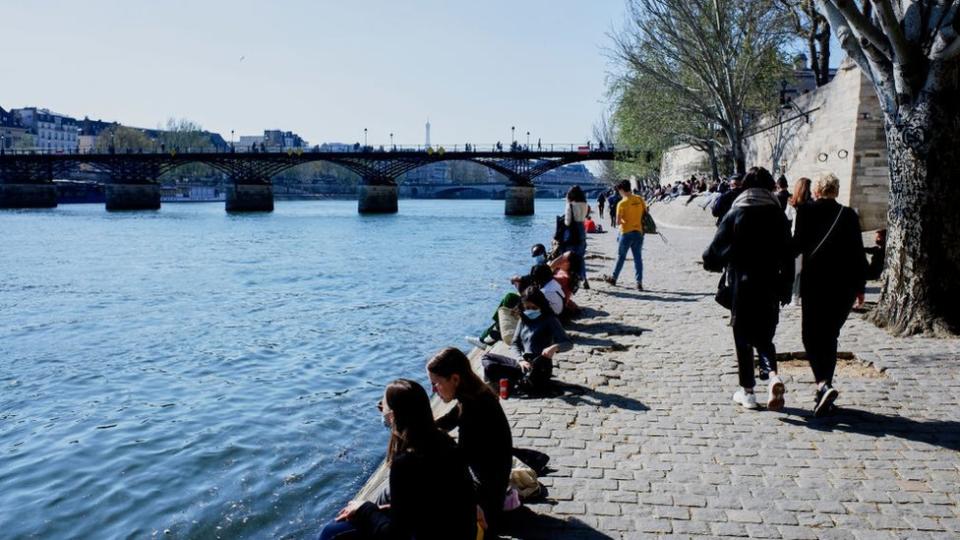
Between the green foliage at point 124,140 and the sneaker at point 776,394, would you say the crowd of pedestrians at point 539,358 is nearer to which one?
the sneaker at point 776,394

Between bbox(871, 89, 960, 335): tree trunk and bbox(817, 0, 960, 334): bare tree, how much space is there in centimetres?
1

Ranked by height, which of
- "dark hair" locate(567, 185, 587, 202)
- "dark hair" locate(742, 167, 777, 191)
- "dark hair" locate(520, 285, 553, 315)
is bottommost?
"dark hair" locate(520, 285, 553, 315)

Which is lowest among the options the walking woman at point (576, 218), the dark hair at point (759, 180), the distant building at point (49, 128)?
the walking woman at point (576, 218)

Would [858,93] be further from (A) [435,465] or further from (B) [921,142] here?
(A) [435,465]

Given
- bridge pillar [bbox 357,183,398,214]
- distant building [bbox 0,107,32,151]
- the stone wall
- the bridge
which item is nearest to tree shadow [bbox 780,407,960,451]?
the stone wall

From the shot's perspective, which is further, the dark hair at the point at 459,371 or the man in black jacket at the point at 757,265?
the man in black jacket at the point at 757,265

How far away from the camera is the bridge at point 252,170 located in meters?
79.9

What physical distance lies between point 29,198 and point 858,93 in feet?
283

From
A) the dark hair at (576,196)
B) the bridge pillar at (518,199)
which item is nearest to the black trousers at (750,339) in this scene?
the dark hair at (576,196)

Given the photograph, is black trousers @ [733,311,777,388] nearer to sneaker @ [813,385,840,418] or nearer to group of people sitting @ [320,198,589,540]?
sneaker @ [813,385,840,418]

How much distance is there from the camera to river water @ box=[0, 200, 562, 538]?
714cm

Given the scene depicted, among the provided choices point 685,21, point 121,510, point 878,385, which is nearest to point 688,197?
point 685,21

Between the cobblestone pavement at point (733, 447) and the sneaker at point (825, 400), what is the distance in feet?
0.27

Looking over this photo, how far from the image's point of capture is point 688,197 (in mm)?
37938
